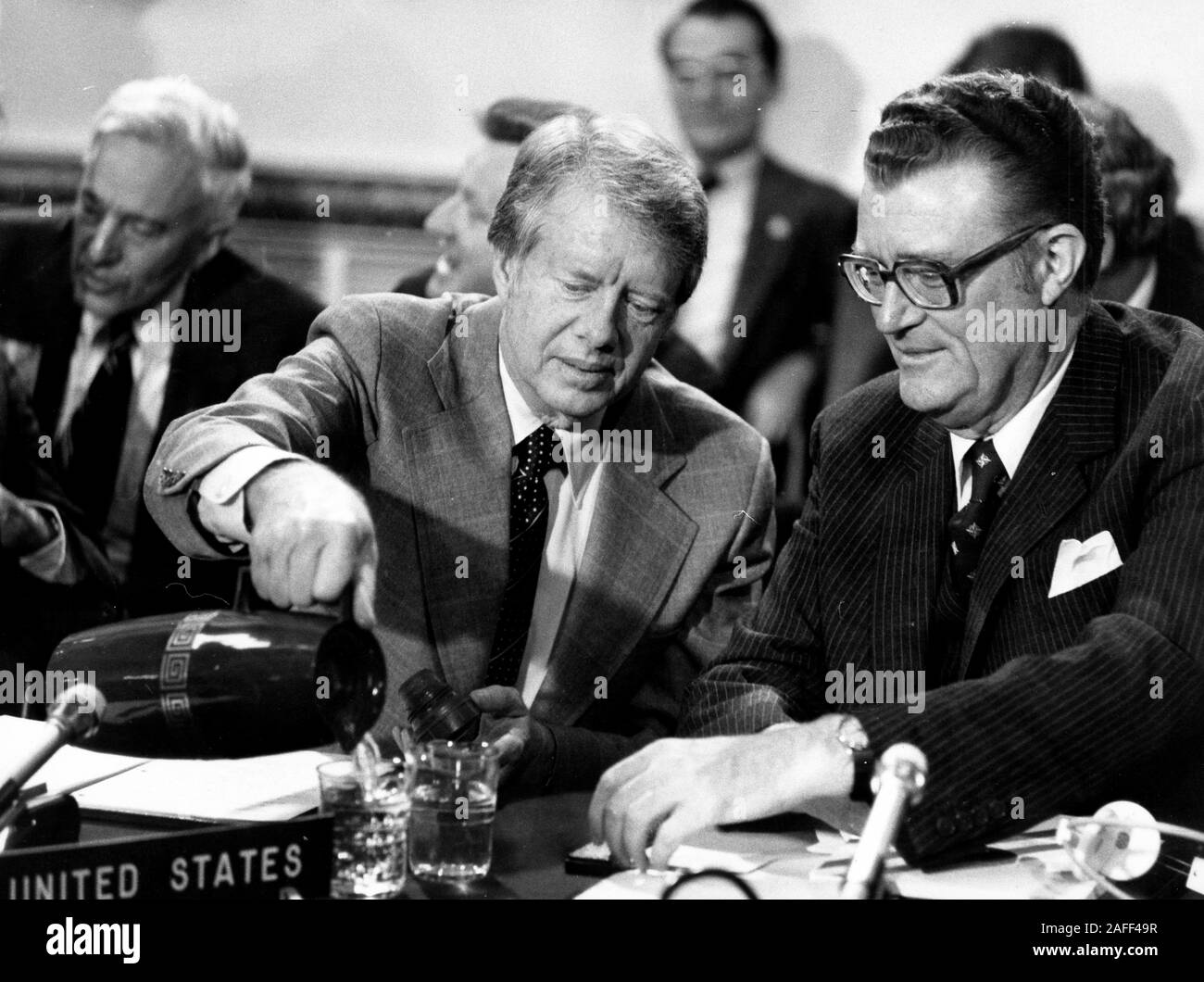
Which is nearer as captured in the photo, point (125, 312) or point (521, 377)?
point (521, 377)

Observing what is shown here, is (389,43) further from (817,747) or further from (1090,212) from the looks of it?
(817,747)

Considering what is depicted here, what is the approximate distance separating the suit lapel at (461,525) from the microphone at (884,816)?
0.89 m

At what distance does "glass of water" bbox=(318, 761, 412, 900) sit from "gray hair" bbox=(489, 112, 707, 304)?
0.88 meters

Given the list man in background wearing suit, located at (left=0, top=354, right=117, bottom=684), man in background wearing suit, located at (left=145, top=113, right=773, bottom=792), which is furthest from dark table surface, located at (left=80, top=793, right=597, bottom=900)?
man in background wearing suit, located at (left=0, top=354, right=117, bottom=684)

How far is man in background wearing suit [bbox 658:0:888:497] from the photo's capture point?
2.53m

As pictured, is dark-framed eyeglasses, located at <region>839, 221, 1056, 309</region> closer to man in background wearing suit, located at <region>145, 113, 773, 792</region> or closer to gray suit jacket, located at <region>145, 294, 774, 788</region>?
man in background wearing suit, located at <region>145, 113, 773, 792</region>

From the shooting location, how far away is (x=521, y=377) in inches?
78.5

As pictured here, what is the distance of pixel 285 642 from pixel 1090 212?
3.81 feet

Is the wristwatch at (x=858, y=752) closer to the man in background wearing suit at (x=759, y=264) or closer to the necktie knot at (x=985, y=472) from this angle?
the necktie knot at (x=985, y=472)

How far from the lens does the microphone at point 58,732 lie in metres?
1.25

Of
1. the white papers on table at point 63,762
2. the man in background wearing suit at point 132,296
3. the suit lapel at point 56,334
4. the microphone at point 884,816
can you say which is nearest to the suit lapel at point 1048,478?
the microphone at point 884,816

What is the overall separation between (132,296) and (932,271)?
55.3 inches

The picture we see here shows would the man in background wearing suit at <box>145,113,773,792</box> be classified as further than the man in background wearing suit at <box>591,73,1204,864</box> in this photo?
Yes
